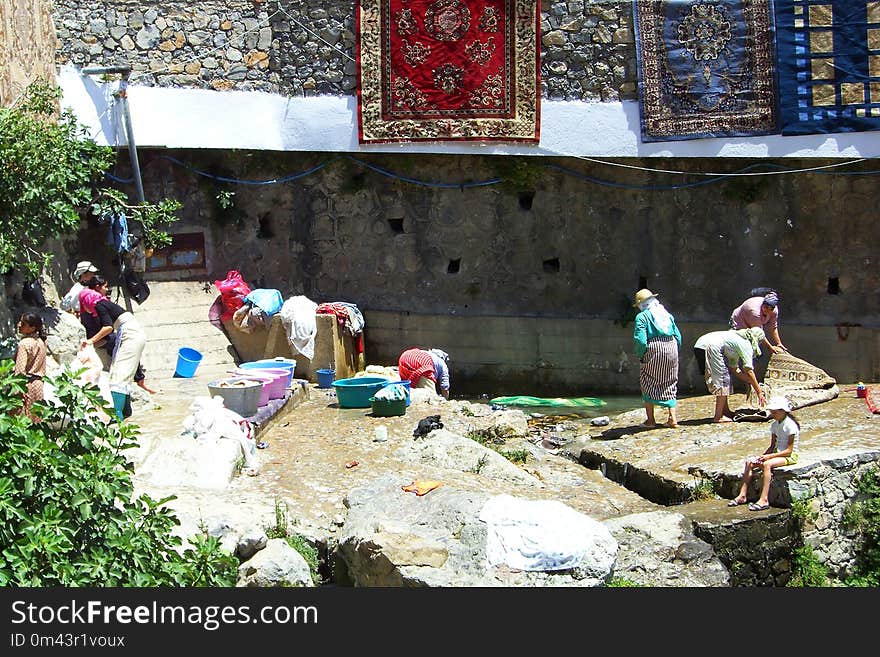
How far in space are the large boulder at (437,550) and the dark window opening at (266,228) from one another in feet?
26.5

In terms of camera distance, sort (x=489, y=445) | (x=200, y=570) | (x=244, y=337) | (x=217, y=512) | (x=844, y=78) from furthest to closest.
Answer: (x=244, y=337) → (x=844, y=78) → (x=489, y=445) → (x=217, y=512) → (x=200, y=570)

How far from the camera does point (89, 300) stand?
508 inches

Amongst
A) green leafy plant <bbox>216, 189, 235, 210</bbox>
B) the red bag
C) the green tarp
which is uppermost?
green leafy plant <bbox>216, 189, 235, 210</bbox>

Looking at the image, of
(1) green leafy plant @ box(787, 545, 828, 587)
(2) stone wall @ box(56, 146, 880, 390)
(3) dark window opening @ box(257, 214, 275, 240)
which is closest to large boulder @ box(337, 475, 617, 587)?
(1) green leafy plant @ box(787, 545, 828, 587)

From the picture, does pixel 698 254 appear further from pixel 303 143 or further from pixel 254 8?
pixel 254 8

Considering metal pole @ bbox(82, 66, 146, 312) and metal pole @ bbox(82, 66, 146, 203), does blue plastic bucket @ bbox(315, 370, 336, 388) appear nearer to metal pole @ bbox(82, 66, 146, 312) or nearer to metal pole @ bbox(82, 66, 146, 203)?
metal pole @ bbox(82, 66, 146, 312)

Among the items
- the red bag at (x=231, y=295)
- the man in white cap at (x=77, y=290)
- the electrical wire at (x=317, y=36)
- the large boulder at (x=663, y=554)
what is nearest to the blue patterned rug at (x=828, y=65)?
the electrical wire at (x=317, y=36)

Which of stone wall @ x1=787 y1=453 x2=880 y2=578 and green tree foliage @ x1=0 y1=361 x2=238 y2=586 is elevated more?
green tree foliage @ x1=0 y1=361 x2=238 y2=586

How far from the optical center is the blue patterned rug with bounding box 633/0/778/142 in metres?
14.8

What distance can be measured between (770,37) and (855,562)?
721 centimetres

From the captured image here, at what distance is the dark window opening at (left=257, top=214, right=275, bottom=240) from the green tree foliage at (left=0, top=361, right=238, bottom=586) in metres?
9.05

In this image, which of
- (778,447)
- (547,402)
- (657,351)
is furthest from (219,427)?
(547,402)

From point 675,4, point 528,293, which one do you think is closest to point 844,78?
point 675,4

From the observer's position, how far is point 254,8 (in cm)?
1576
